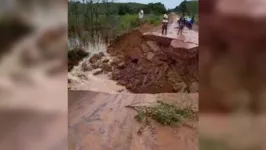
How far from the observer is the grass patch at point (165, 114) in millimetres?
1131

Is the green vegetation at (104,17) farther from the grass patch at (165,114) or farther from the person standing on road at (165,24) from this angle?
the grass patch at (165,114)

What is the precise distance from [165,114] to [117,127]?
18 cm

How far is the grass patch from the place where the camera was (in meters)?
1.13

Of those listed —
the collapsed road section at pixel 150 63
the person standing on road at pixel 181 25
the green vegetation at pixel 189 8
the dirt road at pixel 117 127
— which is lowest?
the dirt road at pixel 117 127

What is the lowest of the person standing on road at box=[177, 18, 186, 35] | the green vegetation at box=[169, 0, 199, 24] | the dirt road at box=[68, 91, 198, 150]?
the dirt road at box=[68, 91, 198, 150]

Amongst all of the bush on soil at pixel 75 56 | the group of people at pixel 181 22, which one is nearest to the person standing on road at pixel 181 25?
the group of people at pixel 181 22

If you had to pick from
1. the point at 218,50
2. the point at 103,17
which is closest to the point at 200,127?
the point at 218,50

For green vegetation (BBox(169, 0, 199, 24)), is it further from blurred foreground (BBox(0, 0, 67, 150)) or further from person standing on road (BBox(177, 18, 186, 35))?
blurred foreground (BBox(0, 0, 67, 150))

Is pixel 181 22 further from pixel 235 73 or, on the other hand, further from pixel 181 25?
pixel 235 73

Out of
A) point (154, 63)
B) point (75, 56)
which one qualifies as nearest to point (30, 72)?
point (75, 56)

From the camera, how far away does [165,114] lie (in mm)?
1134

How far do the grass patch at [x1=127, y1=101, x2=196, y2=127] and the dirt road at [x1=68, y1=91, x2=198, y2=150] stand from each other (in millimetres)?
18

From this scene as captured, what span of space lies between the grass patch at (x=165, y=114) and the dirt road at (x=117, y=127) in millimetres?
18

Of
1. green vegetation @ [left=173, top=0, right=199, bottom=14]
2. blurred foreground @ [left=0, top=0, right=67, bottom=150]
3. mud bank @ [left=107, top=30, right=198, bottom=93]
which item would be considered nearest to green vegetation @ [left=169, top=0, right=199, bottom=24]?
green vegetation @ [left=173, top=0, right=199, bottom=14]
